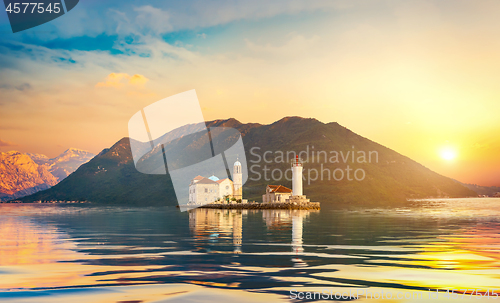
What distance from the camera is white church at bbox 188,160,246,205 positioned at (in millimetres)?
126500

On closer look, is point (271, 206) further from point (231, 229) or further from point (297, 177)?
point (231, 229)

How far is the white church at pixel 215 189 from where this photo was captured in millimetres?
126500

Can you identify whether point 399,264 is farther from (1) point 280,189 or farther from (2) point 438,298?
(1) point 280,189

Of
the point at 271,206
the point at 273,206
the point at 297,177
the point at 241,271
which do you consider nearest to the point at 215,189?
the point at 271,206

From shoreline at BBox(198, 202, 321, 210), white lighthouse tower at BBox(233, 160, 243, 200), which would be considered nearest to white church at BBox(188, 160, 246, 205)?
white lighthouse tower at BBox(233, 160, 243, 200)

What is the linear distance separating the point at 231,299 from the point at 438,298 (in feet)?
21.1

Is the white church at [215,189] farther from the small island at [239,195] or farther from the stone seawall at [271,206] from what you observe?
the stone seawall at [271,206]

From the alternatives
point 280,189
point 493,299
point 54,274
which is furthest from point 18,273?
point 280,189

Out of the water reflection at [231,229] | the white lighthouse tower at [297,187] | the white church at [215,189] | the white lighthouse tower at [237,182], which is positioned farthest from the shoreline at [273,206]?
the water reflection at [231,229]

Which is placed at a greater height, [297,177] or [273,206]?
[297,177]

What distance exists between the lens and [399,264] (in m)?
17.4

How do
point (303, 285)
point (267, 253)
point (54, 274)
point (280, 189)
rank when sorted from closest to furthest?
point (303, 285) < point (54, 274) < point (267, 253) < point (280, 189)

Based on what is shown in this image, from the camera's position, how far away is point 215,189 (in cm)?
13000

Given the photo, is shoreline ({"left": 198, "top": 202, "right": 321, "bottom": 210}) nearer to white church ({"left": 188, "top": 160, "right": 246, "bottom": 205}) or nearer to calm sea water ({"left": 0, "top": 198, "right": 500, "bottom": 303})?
white church ({"left": 188, "top": 160, "right": 246, "bottom": 205})
